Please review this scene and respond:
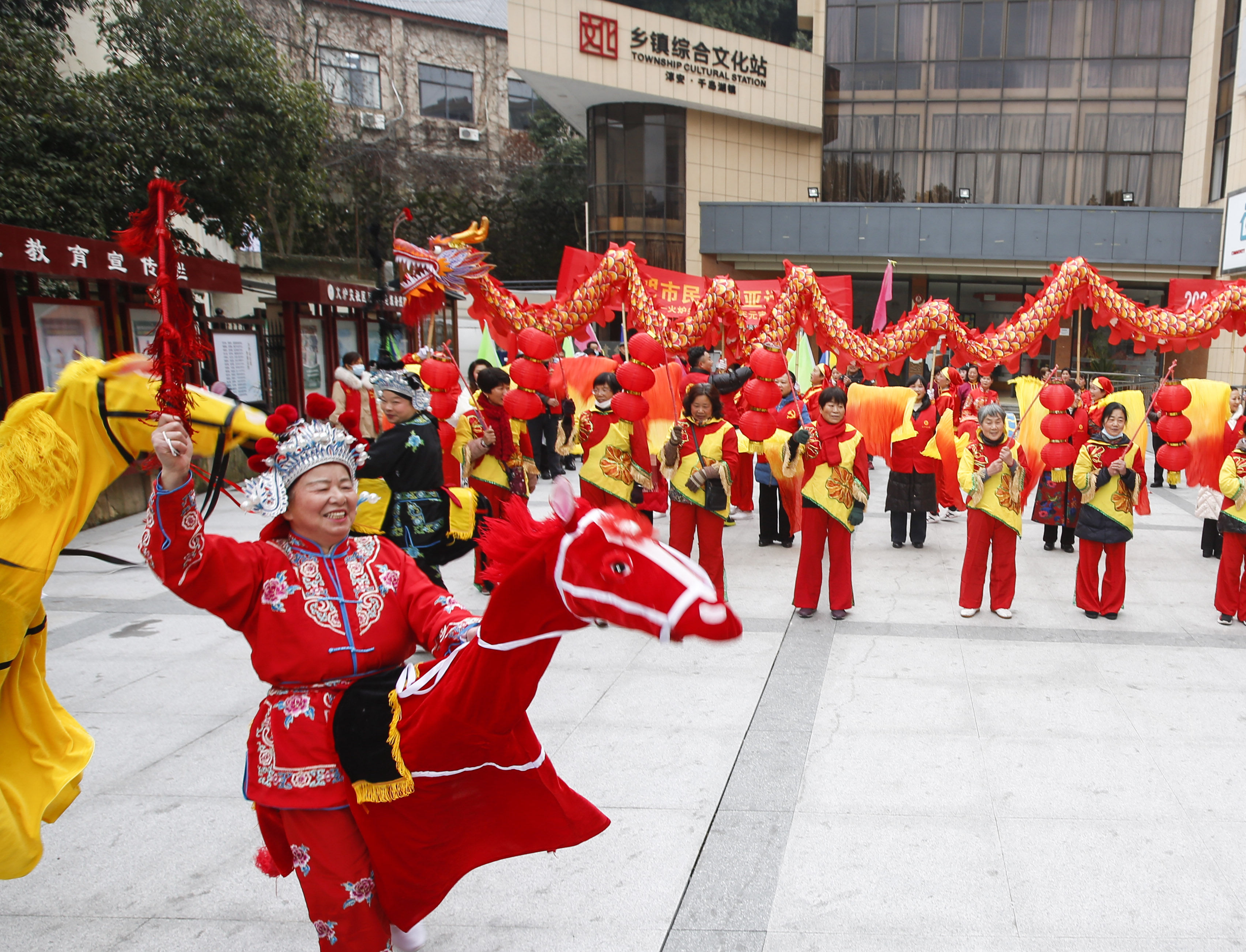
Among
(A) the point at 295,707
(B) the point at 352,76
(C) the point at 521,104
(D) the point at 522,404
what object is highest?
(B) the point at 352,76

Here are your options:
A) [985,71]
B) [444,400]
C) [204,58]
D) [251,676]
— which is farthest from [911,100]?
[251,676]

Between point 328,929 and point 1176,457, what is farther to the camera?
point 1176,457

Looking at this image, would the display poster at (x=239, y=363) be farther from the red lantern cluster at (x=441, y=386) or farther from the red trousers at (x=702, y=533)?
the red trousers at (x=702, y=533)

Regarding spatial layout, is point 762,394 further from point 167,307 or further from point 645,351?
point 167,307

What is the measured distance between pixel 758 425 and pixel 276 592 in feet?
12.0

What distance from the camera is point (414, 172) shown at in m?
24.8

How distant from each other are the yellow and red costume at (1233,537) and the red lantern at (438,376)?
4.89 m

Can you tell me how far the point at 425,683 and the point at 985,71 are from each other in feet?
80.0

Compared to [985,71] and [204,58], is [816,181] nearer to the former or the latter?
[985,71]

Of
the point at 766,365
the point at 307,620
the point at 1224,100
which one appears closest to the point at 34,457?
the point at 307,620

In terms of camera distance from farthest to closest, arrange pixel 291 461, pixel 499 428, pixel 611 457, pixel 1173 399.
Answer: pixel 499 428 < pixel 611 457 < pixel 1173 399 < pixel 291 461

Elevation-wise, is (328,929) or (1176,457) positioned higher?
(1176,457)

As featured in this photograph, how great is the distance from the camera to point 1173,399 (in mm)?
5648

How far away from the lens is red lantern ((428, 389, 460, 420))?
5613mm
